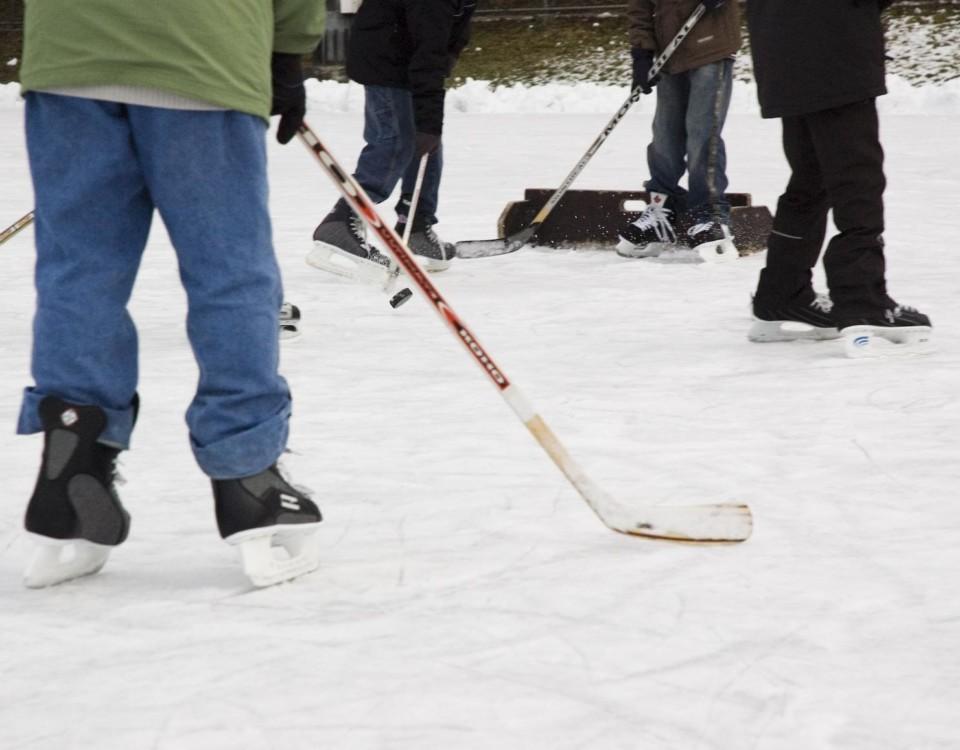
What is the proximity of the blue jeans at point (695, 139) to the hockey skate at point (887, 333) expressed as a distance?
1841 millimetres

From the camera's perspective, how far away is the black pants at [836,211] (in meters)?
3.36

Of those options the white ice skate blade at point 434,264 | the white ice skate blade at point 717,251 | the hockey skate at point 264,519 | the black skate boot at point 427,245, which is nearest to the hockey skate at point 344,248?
the black skate boot at point 427,245

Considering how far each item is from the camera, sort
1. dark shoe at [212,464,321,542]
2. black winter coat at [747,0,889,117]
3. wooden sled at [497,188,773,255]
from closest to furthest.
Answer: dark shoe at [212,464,321,542] < black winter coat at [747,0,889,117] < wooden sled at [497,188,773,255]

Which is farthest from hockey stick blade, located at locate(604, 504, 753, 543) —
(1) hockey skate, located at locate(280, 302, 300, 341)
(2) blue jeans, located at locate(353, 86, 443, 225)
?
(2) blue jeans, located at locate(353, 86, 443, 225)

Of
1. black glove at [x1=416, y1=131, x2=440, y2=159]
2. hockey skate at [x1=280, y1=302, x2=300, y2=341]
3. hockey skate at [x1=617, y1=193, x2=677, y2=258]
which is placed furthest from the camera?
hockey skate at [x1=617, y1=193, x2=677, y2=258]

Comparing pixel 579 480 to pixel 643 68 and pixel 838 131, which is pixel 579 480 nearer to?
pixel 838 131

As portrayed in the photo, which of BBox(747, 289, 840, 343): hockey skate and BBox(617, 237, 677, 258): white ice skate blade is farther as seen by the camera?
BBox(617, 237, 677, 258): white ice skate blade

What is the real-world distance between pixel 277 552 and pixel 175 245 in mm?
465

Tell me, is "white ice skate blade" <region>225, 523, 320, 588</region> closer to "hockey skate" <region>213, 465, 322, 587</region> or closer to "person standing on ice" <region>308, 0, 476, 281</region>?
"hockey skate" <region>213, 465, 322, 587</region>

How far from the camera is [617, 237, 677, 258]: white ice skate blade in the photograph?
5.41 metres

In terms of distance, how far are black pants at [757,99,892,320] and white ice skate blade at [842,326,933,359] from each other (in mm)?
51

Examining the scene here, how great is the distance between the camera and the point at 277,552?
201 cm

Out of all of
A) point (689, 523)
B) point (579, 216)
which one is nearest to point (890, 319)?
point (689, 523)

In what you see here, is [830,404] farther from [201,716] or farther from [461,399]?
[201,716]
